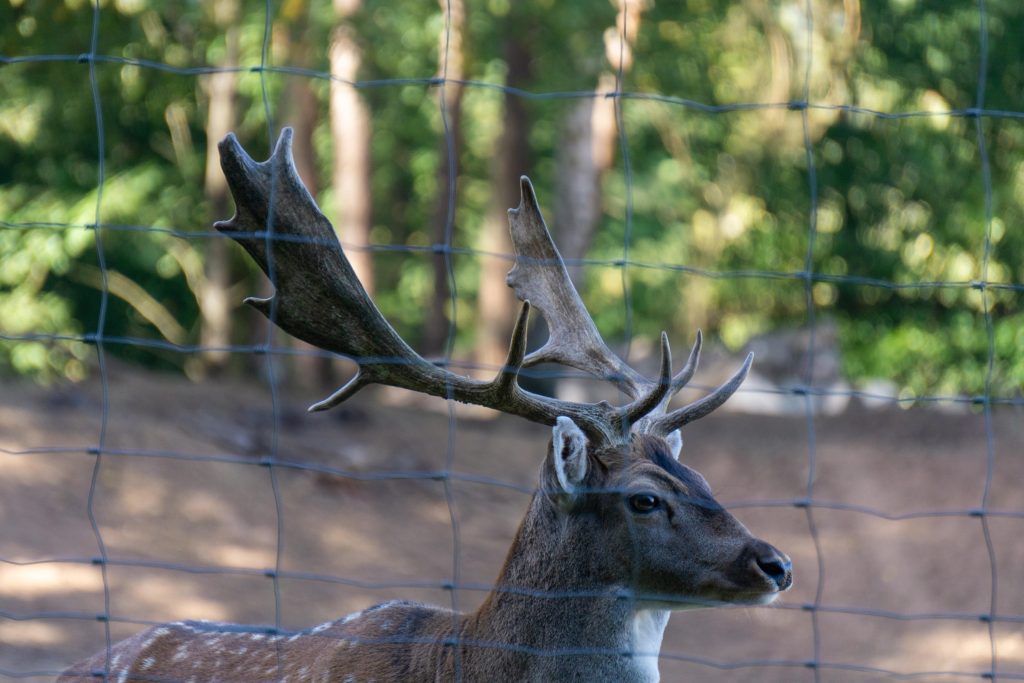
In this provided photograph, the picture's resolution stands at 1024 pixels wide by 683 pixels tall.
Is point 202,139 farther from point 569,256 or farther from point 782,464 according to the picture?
point 782,464

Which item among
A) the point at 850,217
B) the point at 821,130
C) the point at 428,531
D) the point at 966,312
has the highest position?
the point at 821,130

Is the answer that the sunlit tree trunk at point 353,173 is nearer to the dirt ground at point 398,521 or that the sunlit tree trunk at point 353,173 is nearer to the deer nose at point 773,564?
the dirt ground at point 398,521

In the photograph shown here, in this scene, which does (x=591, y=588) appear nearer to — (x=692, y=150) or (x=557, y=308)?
(x=557, y=308)

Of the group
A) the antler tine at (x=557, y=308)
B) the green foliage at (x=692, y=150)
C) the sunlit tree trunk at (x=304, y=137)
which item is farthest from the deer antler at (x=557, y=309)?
the sunlit tree trunk at (x=304, y=137)

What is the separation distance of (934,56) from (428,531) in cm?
862

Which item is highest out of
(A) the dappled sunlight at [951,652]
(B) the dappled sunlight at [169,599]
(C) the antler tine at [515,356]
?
(C) the antler tine at [515,356]

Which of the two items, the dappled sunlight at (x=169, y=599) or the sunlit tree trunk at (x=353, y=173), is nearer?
the dappled sunlight at (x=169, y=599)

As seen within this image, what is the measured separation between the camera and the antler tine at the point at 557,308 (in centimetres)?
395

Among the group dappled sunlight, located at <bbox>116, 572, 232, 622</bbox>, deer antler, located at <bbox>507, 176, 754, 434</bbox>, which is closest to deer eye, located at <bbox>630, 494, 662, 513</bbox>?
deer antler, located at <bbox>507, 176, 754, 434</bbox>

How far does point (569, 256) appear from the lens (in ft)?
42.3

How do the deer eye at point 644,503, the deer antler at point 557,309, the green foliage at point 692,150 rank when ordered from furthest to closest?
the green foliage at point 692,150 < the deer antler at point 557,309 < the deer eye at point 644,503

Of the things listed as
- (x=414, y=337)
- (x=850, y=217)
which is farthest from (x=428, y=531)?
(x=414, y=337)

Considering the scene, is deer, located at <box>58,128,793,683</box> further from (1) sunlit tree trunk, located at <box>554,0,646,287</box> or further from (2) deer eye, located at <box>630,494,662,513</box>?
(1) sunlit tree trunk, located at <box>554,0,646,287</box>

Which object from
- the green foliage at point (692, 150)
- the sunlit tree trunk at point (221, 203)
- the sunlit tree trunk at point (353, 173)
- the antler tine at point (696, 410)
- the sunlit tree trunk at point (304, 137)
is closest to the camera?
the antler tine at point (696, 410)
